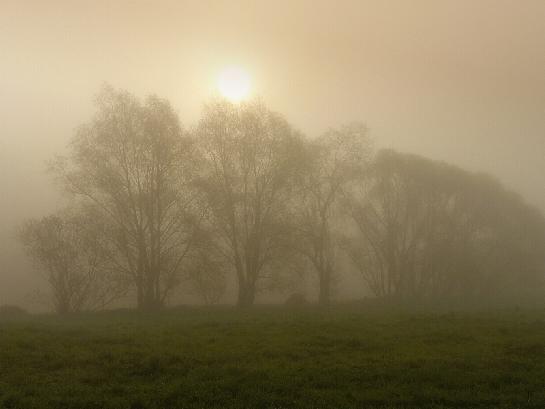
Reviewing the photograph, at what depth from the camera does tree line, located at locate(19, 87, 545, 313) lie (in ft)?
128

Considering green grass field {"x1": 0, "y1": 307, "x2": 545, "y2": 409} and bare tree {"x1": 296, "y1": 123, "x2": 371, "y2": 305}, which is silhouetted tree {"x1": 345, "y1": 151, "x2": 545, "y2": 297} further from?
green grass field {"x1": 0, "y1": 307, "x2": 545, "y2": 409}

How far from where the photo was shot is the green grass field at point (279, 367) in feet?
39.4

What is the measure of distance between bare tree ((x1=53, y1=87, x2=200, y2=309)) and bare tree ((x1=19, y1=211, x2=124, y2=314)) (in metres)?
2.67

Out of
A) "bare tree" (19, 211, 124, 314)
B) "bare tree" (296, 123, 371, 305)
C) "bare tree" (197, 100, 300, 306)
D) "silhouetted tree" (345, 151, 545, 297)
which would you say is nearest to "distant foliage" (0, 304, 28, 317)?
"bare tree" (19, 211, 124, 314)

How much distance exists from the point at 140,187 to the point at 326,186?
18.3 meters

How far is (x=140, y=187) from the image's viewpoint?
40000 mm

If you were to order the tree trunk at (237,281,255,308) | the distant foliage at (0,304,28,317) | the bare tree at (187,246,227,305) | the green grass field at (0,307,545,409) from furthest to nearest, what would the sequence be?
the distant foliage at (0,304,28,317) → the tree trunk at (237,281,255,308) → the bare tree at (187,246,227,305) → the green grass field at (0,307,545,409)

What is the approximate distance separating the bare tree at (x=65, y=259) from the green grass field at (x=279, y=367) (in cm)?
1981

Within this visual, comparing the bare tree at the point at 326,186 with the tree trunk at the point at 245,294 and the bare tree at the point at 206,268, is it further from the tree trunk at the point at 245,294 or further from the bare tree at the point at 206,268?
the bare tree at the point at 206,268

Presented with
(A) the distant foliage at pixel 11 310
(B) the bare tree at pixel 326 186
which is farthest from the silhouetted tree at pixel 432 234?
(A) the distant foliage at pixel 11 310

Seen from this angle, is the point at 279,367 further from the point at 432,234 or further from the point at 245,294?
the point at 432,234

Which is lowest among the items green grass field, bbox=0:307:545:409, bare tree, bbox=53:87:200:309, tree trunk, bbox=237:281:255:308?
green grass field, bbox=0:307:545:409

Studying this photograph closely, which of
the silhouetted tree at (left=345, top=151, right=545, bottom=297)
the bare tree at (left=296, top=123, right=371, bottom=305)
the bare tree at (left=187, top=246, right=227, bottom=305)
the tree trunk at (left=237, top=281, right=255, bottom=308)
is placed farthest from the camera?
the silhouetted tree at (left=345, top=151, right=545, bottom=297)

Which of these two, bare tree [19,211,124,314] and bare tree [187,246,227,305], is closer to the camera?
bare tree [187,246,227,305]
